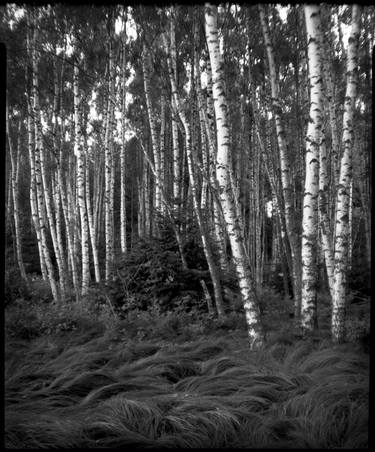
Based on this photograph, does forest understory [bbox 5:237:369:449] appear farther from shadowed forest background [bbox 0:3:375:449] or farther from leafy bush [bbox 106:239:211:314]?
leafy bush [bbox 106:239:211:314]

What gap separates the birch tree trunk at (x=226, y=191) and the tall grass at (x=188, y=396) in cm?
37

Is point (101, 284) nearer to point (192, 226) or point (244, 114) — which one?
point (192, 226)

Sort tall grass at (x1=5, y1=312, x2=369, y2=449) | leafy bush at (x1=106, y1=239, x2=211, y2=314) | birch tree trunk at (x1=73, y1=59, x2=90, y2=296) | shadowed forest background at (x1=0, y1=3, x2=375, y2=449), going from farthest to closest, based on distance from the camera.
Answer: birch tree trunk at (x1=73, y1=59, x2=90, y2=296) → leafy bush at (x1=106, y1=239, x2=211, y2=314) → shadowed forest background at (x1=0, y1=3, x2=375, y2=449) → tall grass at (x1=5, y1=312, x2=369, y2=449)

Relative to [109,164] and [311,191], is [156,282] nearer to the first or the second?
[311,191]

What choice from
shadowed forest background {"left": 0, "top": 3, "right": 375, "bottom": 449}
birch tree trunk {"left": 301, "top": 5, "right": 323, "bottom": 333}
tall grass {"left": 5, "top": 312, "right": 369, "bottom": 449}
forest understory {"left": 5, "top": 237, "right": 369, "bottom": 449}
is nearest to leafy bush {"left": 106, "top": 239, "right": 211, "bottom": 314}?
shadowed forest background {"left": 0, "top": 3, "right": 375, "bottom": 449}

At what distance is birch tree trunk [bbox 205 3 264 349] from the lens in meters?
4.33

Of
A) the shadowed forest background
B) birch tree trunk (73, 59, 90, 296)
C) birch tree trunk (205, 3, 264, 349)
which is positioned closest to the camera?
the shadowed forest background

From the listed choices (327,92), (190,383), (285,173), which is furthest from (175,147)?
(190,383)

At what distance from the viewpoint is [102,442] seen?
2.33m

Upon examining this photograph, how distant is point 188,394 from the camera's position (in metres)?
2.95

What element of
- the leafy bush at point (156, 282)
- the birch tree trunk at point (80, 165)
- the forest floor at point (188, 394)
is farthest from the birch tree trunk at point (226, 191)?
the birch tree trunk at point (80, 165)

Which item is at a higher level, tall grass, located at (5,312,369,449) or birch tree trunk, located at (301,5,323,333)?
birch tree trunk, located at (301,5,323,333)

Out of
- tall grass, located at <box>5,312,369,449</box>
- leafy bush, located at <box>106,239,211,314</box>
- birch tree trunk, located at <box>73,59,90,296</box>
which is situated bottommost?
tall grass, located at <box>5,312,369,449</box>

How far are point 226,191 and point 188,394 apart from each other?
243 cm
